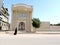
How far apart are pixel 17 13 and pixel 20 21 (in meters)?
2.43

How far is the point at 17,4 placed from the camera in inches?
1686

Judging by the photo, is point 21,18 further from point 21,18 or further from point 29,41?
point 29,41

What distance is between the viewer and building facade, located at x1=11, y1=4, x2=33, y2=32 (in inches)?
1683

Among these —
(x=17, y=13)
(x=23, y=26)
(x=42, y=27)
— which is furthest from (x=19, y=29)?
(x=42, y=27)

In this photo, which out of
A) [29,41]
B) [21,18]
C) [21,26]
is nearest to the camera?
[29,41]

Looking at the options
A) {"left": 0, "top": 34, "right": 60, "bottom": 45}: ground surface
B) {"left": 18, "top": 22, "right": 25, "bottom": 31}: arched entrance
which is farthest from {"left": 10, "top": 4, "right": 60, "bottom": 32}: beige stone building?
{"left": 0, "top": 34, "right": 60, "bottom": 45}: ground surface

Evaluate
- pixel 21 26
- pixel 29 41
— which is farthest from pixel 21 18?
pixel 29 41

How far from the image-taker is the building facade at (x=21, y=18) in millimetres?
42750

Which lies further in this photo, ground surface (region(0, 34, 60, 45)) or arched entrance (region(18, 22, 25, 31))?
arched entrance (region(18, 22, 25, 31))

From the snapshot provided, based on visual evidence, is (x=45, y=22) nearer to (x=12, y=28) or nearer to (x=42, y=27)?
(x=42, y=27)

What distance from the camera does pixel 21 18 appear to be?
141ft

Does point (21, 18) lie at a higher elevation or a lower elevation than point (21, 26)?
higher

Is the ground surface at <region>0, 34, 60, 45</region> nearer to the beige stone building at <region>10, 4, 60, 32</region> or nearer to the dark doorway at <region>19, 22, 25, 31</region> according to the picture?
the beige stone building at <region>10, 4, 60, 32</region>

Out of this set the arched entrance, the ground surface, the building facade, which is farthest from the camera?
the arched entrance
